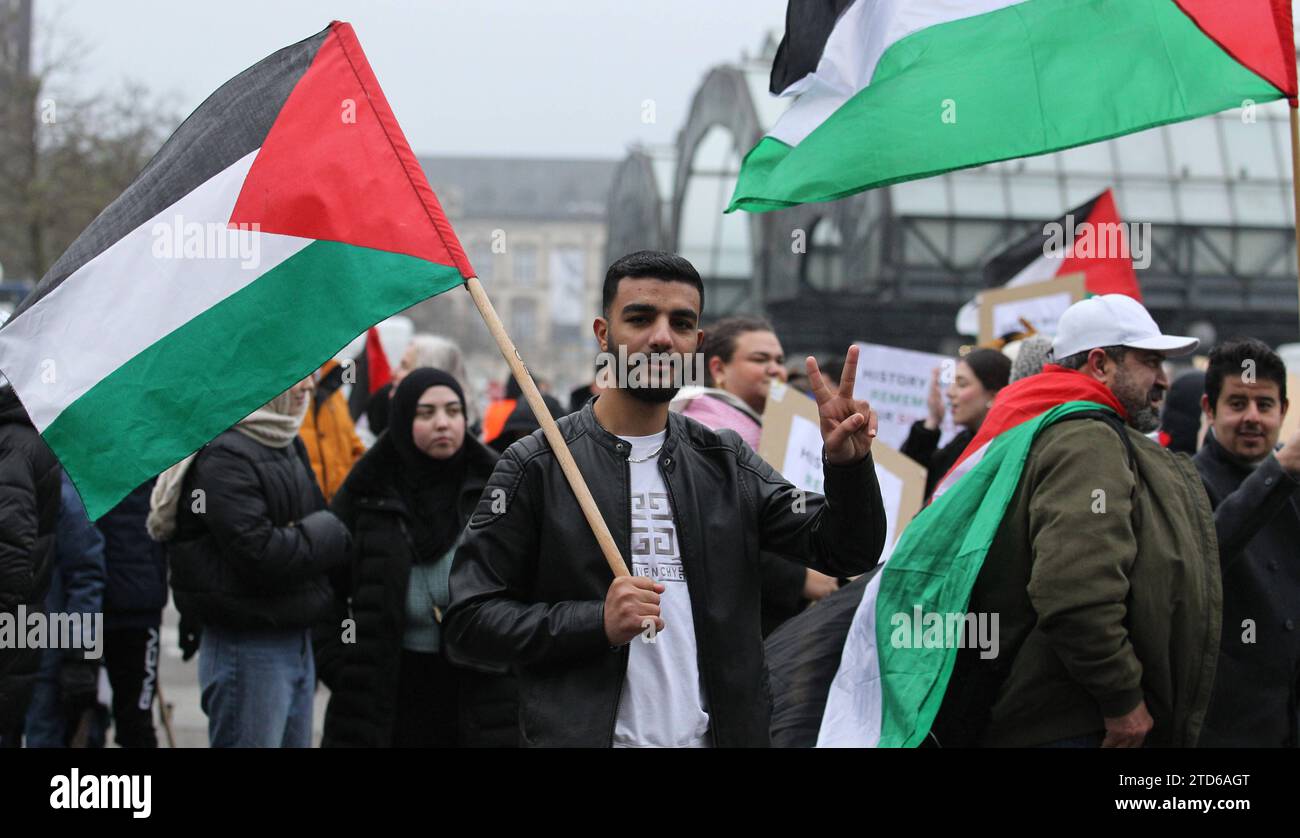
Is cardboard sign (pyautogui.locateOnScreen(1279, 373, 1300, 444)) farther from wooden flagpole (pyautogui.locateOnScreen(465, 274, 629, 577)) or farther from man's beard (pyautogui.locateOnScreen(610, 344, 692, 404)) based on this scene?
wooden flagpole (pyautogui.locateOnScreen(465, 274, 629, 577))

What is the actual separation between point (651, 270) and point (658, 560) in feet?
1.98

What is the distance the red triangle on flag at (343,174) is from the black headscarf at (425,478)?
1948 millimetres

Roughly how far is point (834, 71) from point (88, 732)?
4.55m

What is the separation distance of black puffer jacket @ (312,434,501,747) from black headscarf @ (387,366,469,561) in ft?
0.15

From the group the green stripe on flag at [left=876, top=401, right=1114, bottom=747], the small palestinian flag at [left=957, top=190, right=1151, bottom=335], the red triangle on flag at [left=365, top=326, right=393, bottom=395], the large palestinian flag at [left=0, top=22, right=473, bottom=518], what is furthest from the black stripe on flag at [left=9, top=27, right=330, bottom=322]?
the red triangle on flag at [left=365, top=326, right=393, bottom=395]

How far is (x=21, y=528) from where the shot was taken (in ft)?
14.8

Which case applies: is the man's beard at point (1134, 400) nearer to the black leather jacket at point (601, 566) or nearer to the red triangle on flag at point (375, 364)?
the black leather jacket at point (601, 566)

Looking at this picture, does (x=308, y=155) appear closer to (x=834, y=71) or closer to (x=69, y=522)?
(x=834, y=71)

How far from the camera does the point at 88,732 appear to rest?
662cm

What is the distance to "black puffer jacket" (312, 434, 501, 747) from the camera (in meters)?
5.29

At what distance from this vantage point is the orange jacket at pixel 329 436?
770 cm

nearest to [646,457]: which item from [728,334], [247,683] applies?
[247,683]

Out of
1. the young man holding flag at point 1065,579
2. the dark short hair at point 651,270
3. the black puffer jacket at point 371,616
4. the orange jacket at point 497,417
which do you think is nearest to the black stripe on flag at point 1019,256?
the orange jacket at point 497,417

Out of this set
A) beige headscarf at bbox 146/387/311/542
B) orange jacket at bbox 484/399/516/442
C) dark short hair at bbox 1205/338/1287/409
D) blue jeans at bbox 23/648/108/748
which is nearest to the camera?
dark short hair at bbox 1205/338/1287/409
